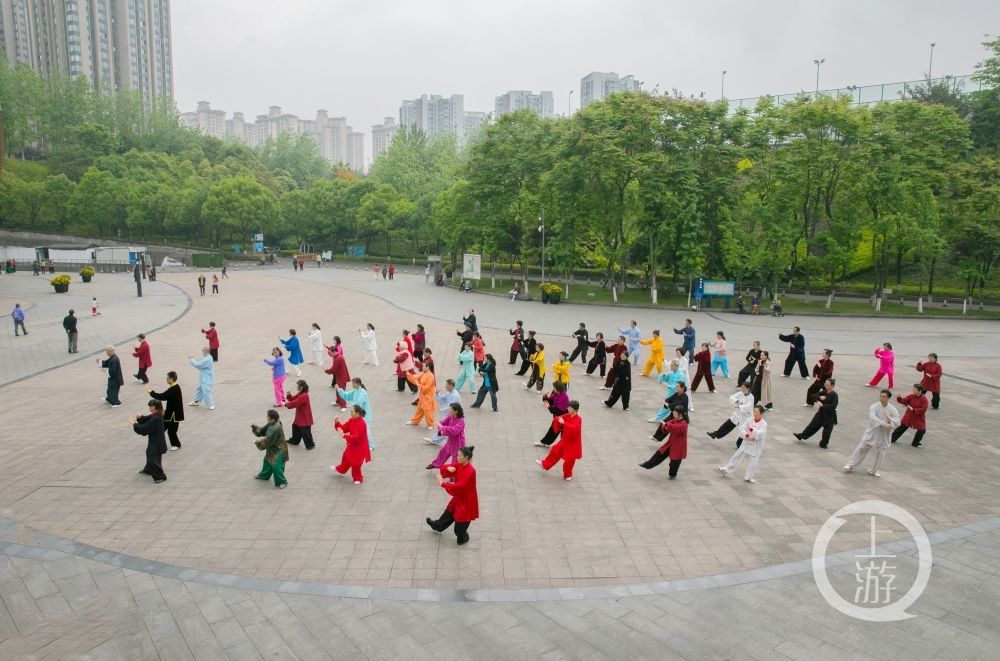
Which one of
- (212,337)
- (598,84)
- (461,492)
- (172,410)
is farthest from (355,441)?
(598,84)

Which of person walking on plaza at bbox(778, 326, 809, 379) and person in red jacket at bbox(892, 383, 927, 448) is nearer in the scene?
person in red jacket at bbox(892, 383, 927, 448)

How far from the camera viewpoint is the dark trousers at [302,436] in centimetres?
1112

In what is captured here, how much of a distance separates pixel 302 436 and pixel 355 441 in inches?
85.4

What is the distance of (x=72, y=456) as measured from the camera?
10797 millimetres

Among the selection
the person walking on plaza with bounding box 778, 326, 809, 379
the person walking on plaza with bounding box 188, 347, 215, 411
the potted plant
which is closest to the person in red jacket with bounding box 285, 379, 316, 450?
the person walking on plaza with bounding box 188, 347, 215, 411

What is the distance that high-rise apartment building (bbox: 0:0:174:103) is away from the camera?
112 meters

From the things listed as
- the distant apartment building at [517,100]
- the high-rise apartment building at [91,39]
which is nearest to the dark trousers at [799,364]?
the high-rise apartment building at [91,39]

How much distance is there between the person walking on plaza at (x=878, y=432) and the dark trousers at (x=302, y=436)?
30.7 ft

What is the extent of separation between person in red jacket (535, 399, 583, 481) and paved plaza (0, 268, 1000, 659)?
1.01ft

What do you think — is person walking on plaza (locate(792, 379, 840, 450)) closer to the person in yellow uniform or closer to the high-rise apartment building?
the person in yellow uniform

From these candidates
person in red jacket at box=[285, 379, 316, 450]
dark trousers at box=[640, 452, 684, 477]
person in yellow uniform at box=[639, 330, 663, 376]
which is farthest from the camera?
person in yellow uniform at box=[639, 330, 663, 376]

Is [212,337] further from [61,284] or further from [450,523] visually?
[61,284]

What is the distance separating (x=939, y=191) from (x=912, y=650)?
35972 mm

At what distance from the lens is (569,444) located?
9.98 meters
